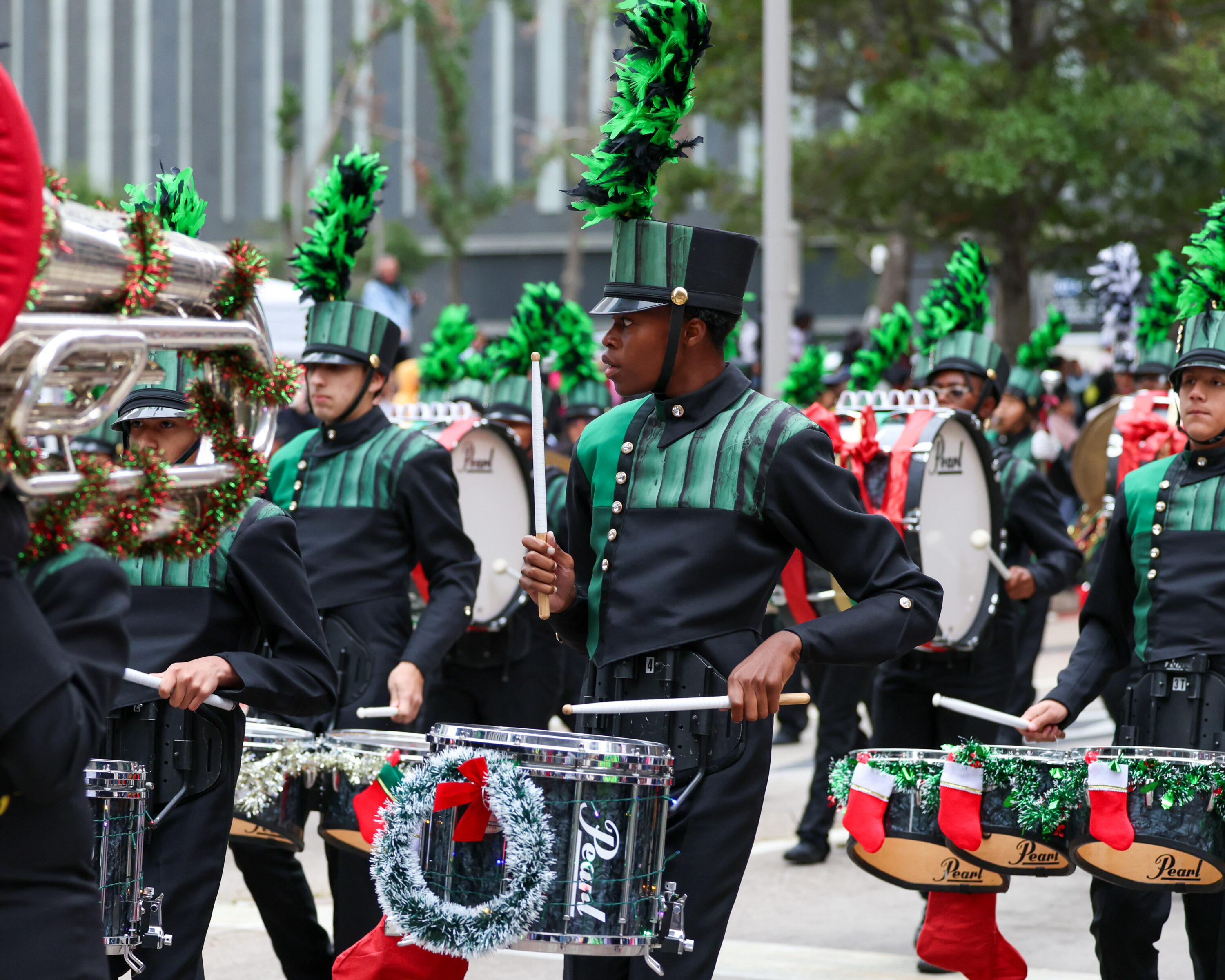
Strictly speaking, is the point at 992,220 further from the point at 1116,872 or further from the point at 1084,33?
the point at 1116,872

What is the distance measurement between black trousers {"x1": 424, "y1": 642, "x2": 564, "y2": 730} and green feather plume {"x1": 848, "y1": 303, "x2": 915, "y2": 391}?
2.52m

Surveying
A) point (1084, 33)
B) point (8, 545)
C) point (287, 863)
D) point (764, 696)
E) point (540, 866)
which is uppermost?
point (1084, 33)

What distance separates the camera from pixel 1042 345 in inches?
430

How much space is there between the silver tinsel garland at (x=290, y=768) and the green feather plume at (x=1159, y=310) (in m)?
5.19

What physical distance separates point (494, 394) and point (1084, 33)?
10502mm

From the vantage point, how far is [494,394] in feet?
32.5

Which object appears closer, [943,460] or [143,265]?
[143,265]

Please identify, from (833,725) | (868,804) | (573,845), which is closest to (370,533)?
(868,804)

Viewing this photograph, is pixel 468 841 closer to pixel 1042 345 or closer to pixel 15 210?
pixel 15 210

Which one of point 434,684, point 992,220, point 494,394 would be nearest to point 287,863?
point 434,684

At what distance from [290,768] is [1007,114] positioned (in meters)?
13.4

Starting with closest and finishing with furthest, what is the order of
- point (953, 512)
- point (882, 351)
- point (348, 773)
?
point (348, 773) < point (953, 512) < point (882, 351)

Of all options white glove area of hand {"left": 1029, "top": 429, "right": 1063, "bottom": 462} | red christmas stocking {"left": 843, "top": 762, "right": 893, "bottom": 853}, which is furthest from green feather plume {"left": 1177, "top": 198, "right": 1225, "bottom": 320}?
white glove area of hand {"left": 1029, "top": 429, "right": 1063, "bottom": 462}

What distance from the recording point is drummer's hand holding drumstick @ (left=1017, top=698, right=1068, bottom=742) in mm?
5367
